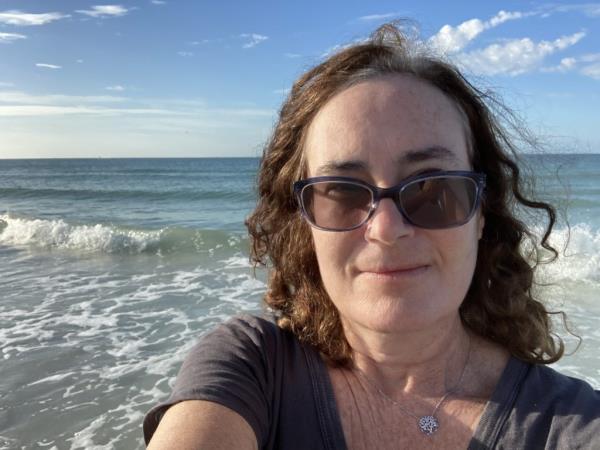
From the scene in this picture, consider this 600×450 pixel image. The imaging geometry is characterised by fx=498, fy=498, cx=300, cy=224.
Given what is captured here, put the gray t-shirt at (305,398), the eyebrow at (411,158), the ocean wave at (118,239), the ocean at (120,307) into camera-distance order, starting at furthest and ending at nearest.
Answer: the ocean wave at (118,239) < the ocean at (120,307) < the eyebrow at (411,158) < the gray t-shirt at (305,398)

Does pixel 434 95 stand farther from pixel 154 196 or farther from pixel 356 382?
pixel 154 196

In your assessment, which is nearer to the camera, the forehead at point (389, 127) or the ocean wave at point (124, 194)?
the forehead at point (389, 127)

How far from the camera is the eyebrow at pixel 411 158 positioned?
1.53 m

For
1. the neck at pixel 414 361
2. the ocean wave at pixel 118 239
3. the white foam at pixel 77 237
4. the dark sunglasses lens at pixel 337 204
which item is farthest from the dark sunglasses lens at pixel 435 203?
the white foam at pixel 77 237

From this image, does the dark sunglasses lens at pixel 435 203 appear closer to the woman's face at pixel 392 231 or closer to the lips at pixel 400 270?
the woman's face at pixel 392 231

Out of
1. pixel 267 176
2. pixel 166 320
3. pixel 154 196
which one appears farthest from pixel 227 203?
pixel 267 176

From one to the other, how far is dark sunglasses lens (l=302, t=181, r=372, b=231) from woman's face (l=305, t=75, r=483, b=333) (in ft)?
0.11

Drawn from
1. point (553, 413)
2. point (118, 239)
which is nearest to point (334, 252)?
point (553, 413)

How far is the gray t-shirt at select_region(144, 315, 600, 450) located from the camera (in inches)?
56.1

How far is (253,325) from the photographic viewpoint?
172 centimetres

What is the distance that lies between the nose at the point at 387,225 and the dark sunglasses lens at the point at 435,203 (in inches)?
1.2

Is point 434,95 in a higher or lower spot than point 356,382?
higher

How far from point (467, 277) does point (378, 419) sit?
0.54 meters

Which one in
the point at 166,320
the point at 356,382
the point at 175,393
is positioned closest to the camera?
the point at 175,393
